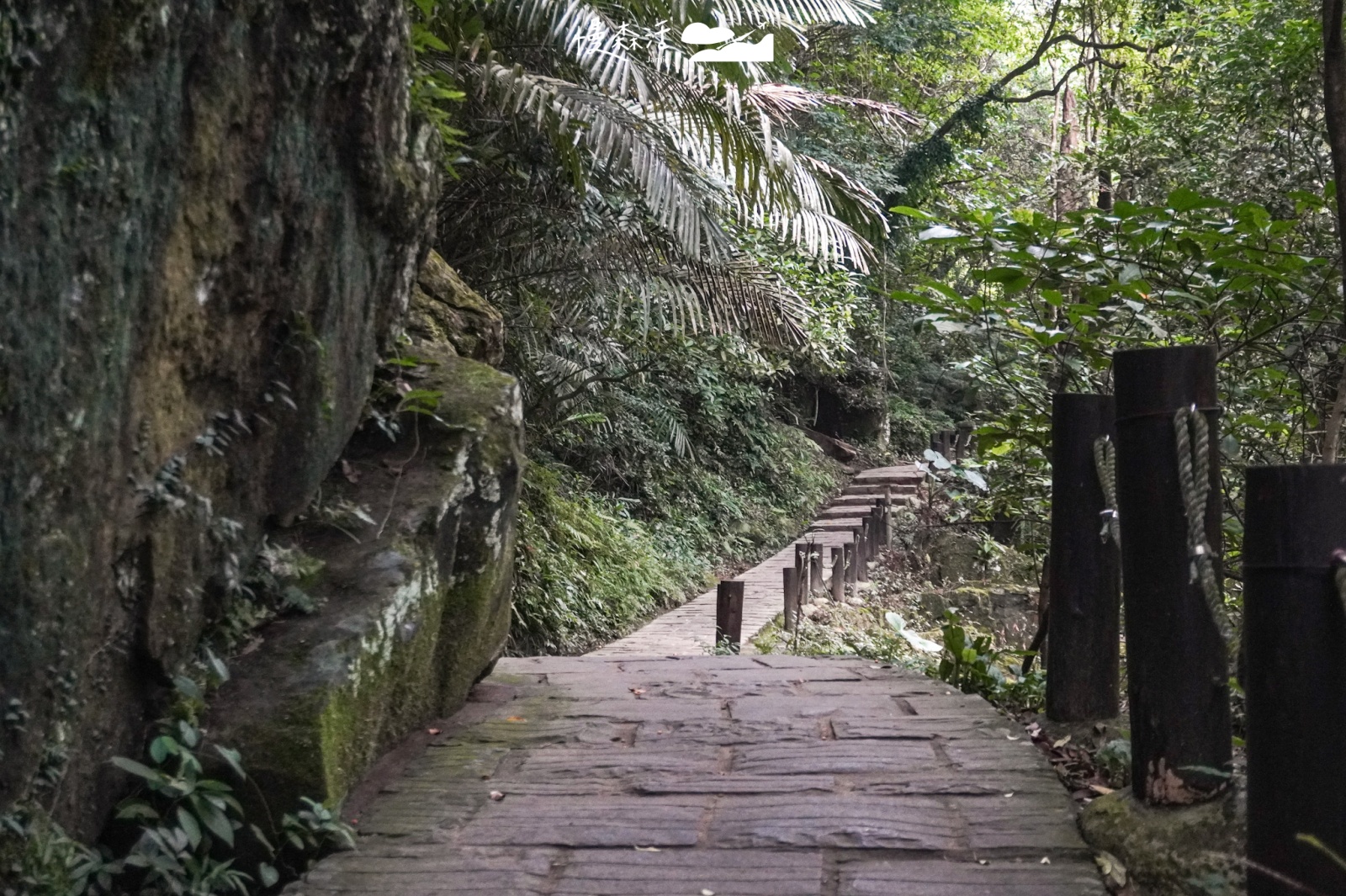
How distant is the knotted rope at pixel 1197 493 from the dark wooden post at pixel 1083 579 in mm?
1026

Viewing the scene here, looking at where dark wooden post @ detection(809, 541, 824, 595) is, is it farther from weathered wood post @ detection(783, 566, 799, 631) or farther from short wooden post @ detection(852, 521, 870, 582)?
short wooden post @ detection(852, 521, 870, 582)

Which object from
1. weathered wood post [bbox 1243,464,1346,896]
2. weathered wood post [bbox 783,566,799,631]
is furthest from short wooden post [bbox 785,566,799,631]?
weathered wood post [bbox 1243,464,1346,896]

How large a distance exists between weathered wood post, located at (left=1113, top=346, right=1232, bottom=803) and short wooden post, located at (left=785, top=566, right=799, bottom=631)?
644 cm

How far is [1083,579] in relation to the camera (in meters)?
3.37

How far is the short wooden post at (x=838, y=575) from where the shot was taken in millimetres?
10984

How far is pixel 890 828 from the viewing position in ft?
8.43

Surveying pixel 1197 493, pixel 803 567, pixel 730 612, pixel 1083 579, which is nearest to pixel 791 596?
pixel 803 567

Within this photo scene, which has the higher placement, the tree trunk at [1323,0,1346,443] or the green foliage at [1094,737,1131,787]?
the tree trunk at [1323,0,1346,443]

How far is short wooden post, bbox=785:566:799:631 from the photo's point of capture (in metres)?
8.85

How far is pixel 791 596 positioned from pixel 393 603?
6066 mm

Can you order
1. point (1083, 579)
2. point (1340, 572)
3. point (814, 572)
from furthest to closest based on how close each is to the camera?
point (814, 572) → point (1083, 579) → point (1340, 572)

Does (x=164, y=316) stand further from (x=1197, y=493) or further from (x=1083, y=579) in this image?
(x=1083, y=579)

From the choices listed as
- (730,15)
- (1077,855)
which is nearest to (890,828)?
Answer: (1077,855)

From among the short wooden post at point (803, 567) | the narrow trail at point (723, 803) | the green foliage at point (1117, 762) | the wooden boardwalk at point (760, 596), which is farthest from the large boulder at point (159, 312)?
the short wooden post at point (803, 567)
